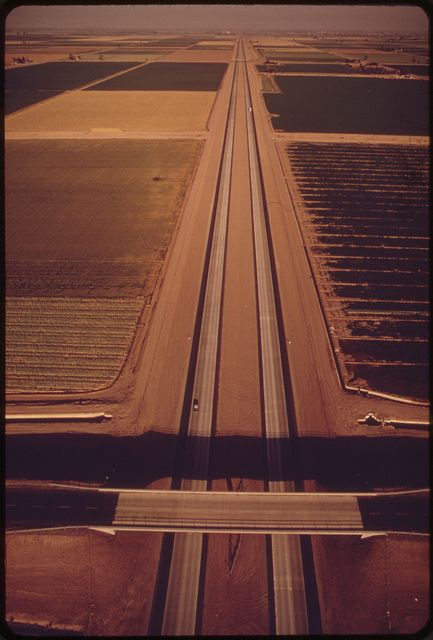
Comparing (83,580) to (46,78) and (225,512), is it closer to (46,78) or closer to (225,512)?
(225,512)

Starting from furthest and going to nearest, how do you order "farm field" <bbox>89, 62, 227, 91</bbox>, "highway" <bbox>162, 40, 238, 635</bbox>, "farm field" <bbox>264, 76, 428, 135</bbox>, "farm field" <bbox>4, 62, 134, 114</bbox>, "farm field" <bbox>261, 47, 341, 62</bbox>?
"farm field" <bbox>261, 47, 341, 62</bbox>
"farm field" <bbox>89, 62, 227, 91</bbox>
"farm field" <bbox>4, 62, 134, 114</bbox>
"farm field" <bbox>264, 76, 428, 135</bbox>
"highway" <bbox>162, 40, 238, 635</bbox>

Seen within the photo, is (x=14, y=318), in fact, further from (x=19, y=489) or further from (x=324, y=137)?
(x=324, y=137)

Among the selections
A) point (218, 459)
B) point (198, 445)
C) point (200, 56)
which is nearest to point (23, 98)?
point (200, 56)

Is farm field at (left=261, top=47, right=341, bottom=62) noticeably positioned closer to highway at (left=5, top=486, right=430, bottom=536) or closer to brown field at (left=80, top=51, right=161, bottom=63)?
brown field at (left=80, top=51, right=161, bottom=63)

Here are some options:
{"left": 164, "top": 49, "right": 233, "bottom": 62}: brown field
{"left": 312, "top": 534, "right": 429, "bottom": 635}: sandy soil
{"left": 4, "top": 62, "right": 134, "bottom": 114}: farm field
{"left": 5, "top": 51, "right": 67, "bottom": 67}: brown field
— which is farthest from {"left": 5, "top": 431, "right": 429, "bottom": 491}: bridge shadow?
{"left": 164, "top": 49, "right": 233, "bottom": 62}: brown field

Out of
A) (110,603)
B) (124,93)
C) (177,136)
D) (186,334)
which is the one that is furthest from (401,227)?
(124,93)

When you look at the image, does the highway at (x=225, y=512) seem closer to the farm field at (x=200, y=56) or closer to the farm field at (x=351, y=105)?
the farm field at (x=351, y=105)
